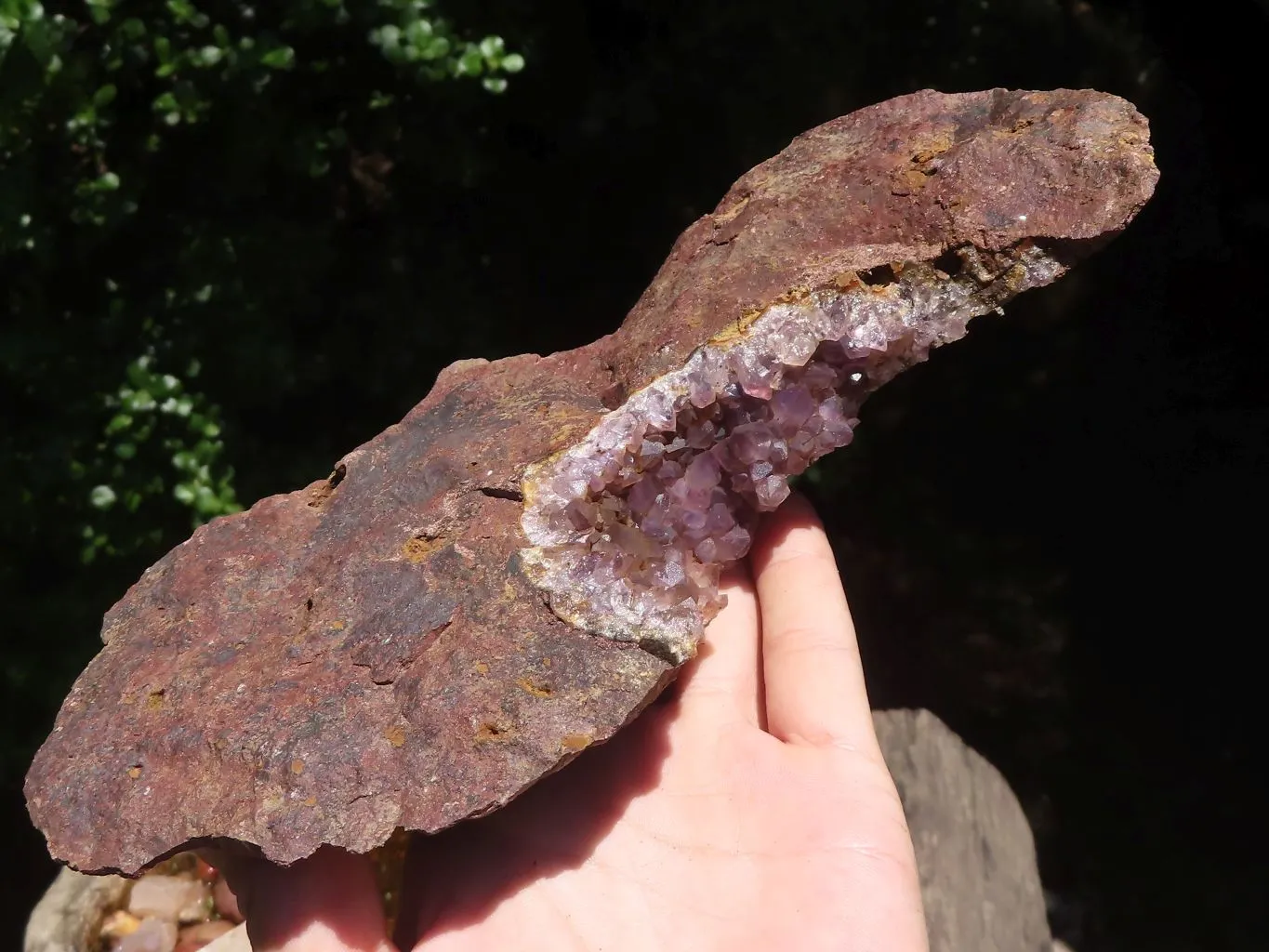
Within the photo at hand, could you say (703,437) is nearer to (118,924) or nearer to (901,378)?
(901,378)

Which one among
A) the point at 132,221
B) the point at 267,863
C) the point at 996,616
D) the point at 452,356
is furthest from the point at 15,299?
the point at 996,616

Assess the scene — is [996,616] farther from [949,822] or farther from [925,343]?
[925,343]

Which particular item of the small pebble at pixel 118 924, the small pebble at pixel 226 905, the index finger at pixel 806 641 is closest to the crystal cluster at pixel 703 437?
the index finger at pixel 806 641

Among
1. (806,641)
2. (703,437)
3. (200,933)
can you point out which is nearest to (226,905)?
(200,933)

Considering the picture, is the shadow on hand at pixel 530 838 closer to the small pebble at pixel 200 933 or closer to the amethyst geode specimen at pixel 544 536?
the amethyst geode specimen at pixel 544 536

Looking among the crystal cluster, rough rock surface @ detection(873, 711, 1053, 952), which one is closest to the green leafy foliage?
the crystal cluster
